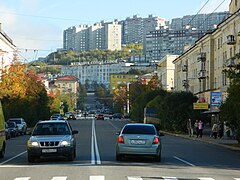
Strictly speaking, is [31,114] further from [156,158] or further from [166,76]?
[166,76]

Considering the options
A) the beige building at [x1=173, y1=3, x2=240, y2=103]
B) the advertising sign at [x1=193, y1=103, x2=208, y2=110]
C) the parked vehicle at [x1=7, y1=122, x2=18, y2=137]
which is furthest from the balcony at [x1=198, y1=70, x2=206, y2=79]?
the parked vehicle at [x1=7, y1=122, x2=18, y2=137]

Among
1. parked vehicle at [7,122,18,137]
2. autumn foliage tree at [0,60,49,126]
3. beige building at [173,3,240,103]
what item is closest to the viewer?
parked vehicle at [7,122,18,137]

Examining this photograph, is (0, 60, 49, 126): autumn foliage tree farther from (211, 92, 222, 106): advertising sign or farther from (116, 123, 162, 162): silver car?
(116, 123, 162, 162): silver car

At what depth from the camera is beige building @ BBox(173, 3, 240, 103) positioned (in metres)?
65.9

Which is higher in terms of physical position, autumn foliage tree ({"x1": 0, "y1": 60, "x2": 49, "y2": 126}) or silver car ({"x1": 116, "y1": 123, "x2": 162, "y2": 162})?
autumn foliage tree ({"x1": 0, "y1": 60, "x2": 49, "y2": 126})

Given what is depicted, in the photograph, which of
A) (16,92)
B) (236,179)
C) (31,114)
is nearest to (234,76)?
(236,179)

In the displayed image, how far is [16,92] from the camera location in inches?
2579

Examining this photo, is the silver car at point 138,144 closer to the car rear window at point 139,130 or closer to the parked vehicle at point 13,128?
the car rear window at point 139,130

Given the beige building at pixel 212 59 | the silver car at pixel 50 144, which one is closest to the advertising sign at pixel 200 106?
the beige building at pixel 212 59

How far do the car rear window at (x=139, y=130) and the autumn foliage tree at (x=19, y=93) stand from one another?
42.6 m

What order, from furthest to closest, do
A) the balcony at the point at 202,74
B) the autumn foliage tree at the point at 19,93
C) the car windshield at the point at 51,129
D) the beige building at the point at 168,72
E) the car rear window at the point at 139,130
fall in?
the beige building at the point at 168,72 < the balcony at the point at 202,74 < the autumn foliage tree at the point at 19,93 < the car rear window at the point at 139,130 < the car windshield at the point at 51,129

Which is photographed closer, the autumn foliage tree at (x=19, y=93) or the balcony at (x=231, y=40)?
the autumn foliage tree at (x=19, y=93)

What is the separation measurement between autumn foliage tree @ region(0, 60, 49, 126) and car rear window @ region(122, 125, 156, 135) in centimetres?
4261

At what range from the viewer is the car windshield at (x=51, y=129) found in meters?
21.8
